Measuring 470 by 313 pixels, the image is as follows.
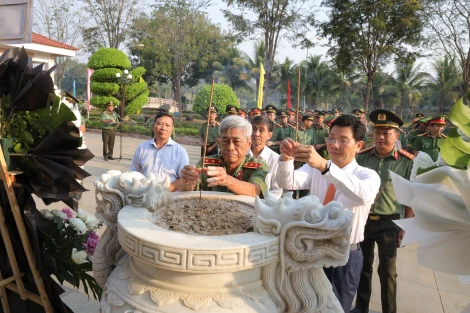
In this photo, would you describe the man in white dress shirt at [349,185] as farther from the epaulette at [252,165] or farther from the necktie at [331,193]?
the epaulette at [252,165]

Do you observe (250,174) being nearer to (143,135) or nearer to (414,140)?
(414,140)

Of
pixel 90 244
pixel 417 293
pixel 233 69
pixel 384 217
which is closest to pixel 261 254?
pixel 90 244

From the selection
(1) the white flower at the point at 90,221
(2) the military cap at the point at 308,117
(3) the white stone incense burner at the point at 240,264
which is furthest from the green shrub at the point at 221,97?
(3) the white stone incense burner at the point at 240,264

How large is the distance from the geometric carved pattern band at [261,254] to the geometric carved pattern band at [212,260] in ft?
0.17

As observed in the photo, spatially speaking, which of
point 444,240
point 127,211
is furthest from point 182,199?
point 444,240

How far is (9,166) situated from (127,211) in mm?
691

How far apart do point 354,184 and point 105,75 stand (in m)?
16.9

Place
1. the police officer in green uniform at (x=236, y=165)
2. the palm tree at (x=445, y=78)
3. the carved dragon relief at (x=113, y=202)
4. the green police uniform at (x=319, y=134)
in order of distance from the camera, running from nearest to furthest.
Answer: the carved dragon relief at (x=113, y=202) → the police officer in green uniform at (x=236, y=165) → the green police uniform at (x=319, y=134) → the palm tree at (x=445, y=78)

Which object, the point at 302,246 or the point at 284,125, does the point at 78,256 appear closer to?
the point at 302,246

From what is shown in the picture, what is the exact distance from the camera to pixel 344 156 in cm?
228

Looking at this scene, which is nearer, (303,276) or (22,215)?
(303,276)

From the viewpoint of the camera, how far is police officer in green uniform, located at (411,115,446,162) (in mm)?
6439

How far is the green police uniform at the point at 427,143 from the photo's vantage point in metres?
6.43

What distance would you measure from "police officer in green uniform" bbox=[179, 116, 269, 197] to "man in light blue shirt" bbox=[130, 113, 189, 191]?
45.7 inches
